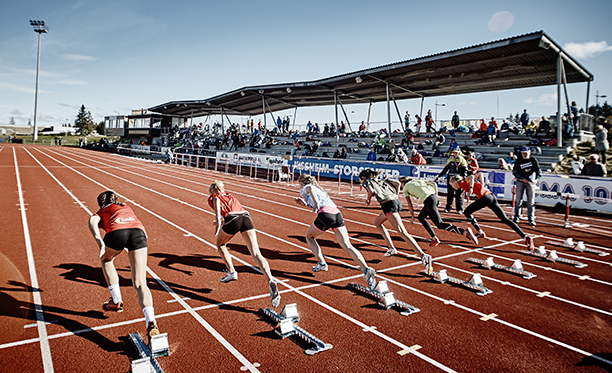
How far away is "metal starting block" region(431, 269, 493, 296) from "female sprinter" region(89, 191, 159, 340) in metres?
4.51

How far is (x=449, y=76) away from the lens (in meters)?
24.2

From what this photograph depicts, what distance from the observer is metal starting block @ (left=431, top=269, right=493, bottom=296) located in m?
5.77

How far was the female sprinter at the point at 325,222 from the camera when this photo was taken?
566cm

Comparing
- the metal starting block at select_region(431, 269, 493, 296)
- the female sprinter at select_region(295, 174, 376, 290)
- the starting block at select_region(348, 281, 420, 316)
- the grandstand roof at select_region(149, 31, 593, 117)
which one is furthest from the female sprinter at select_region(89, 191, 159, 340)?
the grandstand roof at select_region(149, 31, 593, 117)

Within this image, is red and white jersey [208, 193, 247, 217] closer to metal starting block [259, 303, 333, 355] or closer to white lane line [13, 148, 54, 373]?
metal starting block [259, 303, 333, 355]

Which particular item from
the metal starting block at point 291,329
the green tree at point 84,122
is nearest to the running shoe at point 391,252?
the metal starting block at point 291,329

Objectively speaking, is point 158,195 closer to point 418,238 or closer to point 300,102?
point 418,238

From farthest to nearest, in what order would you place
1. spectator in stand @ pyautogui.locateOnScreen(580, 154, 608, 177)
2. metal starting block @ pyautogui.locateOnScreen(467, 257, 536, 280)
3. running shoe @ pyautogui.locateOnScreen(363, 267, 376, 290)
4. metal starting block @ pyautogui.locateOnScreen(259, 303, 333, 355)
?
spectator in stand @ pyautogui.locateOnScreen(580, 154, 608, 177) < metal starting block @ pyautogui.locateOnScreen(467, 257, 536, 280) < running shoe @ pyautogui.locateOnScreen(363, 267, 376, 290) < metal starting block @ pyautogui.locateOnScreen(259, 303, 333, 355)

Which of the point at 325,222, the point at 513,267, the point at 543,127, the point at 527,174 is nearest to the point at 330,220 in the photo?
the point at 325,222

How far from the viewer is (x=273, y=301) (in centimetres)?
484

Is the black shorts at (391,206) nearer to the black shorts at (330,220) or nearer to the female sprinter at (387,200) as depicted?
the female sprinter at (387,200)

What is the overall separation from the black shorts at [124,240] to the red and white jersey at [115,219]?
0.08m

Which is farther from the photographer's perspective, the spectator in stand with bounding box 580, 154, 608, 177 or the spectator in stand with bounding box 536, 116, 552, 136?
the spectator in stand with bounding box 536, 116, 552, 136

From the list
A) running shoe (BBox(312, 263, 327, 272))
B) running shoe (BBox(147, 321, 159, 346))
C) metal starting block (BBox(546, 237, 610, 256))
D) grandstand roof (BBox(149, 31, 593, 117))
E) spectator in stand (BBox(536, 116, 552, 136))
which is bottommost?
running shoe (BBox(147, 321, 159, 346))
